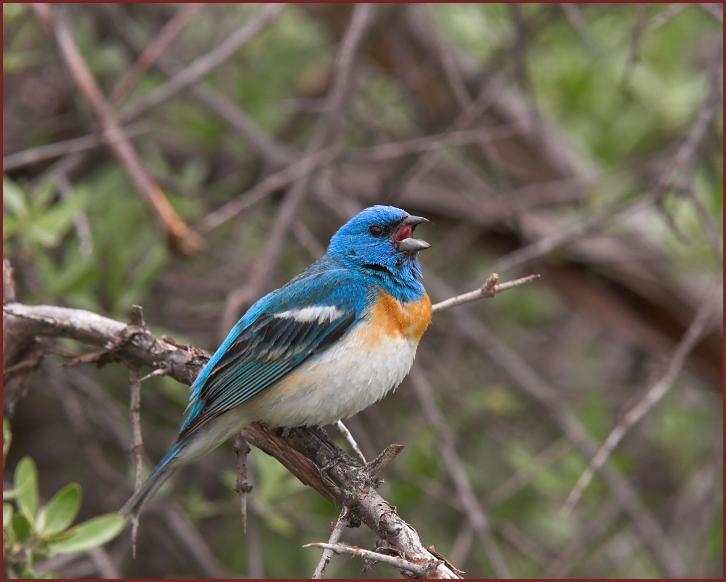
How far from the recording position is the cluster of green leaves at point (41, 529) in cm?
316

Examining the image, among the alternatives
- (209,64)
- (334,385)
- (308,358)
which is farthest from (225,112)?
(334,385)

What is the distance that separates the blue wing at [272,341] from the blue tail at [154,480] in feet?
0.24

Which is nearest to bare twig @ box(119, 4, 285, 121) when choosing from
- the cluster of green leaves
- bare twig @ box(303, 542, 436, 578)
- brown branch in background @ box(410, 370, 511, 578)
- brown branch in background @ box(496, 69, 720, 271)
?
brown branch in background @ box(496, 69, 720, 271)

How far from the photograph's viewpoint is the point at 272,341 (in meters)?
3.55

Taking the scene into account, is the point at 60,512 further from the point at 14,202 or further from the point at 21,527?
the point at 14,202

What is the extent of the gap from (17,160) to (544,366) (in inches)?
142

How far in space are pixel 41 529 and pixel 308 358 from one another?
1006 mm

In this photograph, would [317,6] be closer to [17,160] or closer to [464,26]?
[464,26]

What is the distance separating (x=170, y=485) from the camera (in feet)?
14.9

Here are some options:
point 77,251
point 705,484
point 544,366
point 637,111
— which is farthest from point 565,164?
point 77,251

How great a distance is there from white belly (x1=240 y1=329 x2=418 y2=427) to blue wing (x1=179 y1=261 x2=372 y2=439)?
6 centimetres

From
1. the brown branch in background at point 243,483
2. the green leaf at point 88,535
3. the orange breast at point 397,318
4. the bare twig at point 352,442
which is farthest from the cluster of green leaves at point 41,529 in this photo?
the orange breast at point 397,318

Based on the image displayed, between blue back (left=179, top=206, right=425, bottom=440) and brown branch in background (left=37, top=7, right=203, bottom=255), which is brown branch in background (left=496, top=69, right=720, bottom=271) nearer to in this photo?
blue back (left=179, top=206, right=425, bottom=440)

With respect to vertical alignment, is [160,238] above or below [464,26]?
below
